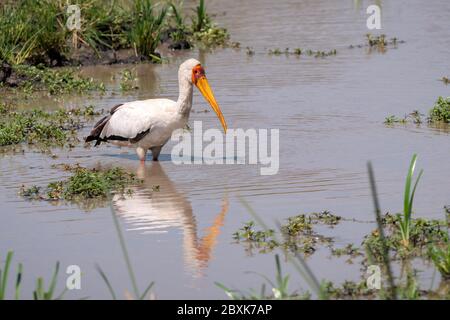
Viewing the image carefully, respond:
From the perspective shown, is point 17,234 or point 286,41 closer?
point 17,234

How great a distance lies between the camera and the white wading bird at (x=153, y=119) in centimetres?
957

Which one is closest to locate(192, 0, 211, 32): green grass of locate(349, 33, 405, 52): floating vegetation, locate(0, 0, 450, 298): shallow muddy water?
locate(0, 0, 450, 298): shallow muddy water

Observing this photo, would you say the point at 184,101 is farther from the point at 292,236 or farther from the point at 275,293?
the point at 275,293

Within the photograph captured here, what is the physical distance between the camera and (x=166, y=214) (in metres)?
7.90

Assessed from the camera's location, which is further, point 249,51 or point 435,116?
point 249,51

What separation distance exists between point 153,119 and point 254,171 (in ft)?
3.68

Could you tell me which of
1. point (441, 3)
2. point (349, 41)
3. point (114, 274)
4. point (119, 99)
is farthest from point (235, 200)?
point (441, 3)

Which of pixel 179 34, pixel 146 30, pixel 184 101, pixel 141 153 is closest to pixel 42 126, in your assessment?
pixel 141 153

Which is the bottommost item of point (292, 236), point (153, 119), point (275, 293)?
point (275, 293)

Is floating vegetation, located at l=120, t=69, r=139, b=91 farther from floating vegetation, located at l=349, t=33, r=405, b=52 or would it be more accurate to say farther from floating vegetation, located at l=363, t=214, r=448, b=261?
floating vegetation, located at l=363, t=214, r=448, b=261

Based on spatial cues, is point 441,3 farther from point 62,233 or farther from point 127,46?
point 62,233

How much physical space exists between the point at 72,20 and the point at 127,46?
117 cm

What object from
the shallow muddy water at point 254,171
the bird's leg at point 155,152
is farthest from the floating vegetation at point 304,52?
the bird's leg at point 155,152

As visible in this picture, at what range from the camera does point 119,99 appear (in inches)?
505
